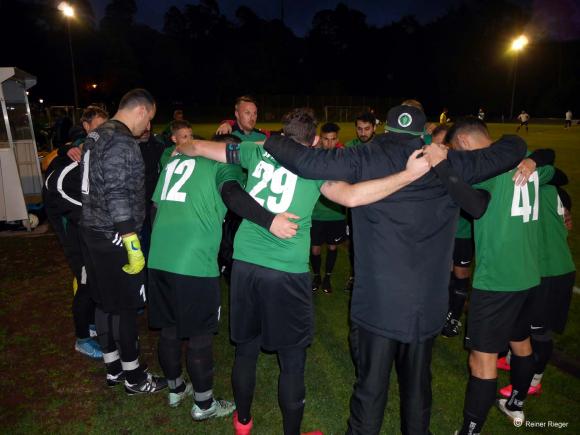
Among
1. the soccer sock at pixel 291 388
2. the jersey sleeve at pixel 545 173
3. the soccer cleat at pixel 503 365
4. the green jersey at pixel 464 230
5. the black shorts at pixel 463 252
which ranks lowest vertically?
the soccer cleat at pixel 503 365

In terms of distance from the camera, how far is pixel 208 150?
3.07m

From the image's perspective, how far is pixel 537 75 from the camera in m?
63.4

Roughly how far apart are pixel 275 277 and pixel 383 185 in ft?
3.38

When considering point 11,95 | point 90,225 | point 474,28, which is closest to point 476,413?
point 90,225

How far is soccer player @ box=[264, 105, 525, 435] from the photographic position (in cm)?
254

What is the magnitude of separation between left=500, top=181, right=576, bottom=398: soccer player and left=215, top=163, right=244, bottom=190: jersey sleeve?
2496 mm

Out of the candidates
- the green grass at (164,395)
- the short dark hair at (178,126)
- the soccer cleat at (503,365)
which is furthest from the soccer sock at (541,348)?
the short dark hair at (178,126)

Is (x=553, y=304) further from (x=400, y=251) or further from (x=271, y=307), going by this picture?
(x=271, y=307)

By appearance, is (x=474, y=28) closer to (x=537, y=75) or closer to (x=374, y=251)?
(x=537, y=75)

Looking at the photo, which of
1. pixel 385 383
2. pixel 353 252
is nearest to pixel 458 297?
pixel 353 252

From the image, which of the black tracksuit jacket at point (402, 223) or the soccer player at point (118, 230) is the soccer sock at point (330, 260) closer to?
the soccer player at point (118, 230)

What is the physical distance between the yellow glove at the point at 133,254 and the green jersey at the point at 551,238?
328cm

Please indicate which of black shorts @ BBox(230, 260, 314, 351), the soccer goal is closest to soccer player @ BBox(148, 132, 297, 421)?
black shorts @ BBox(230, 260, 314, 351)

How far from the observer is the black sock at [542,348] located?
3662mm
